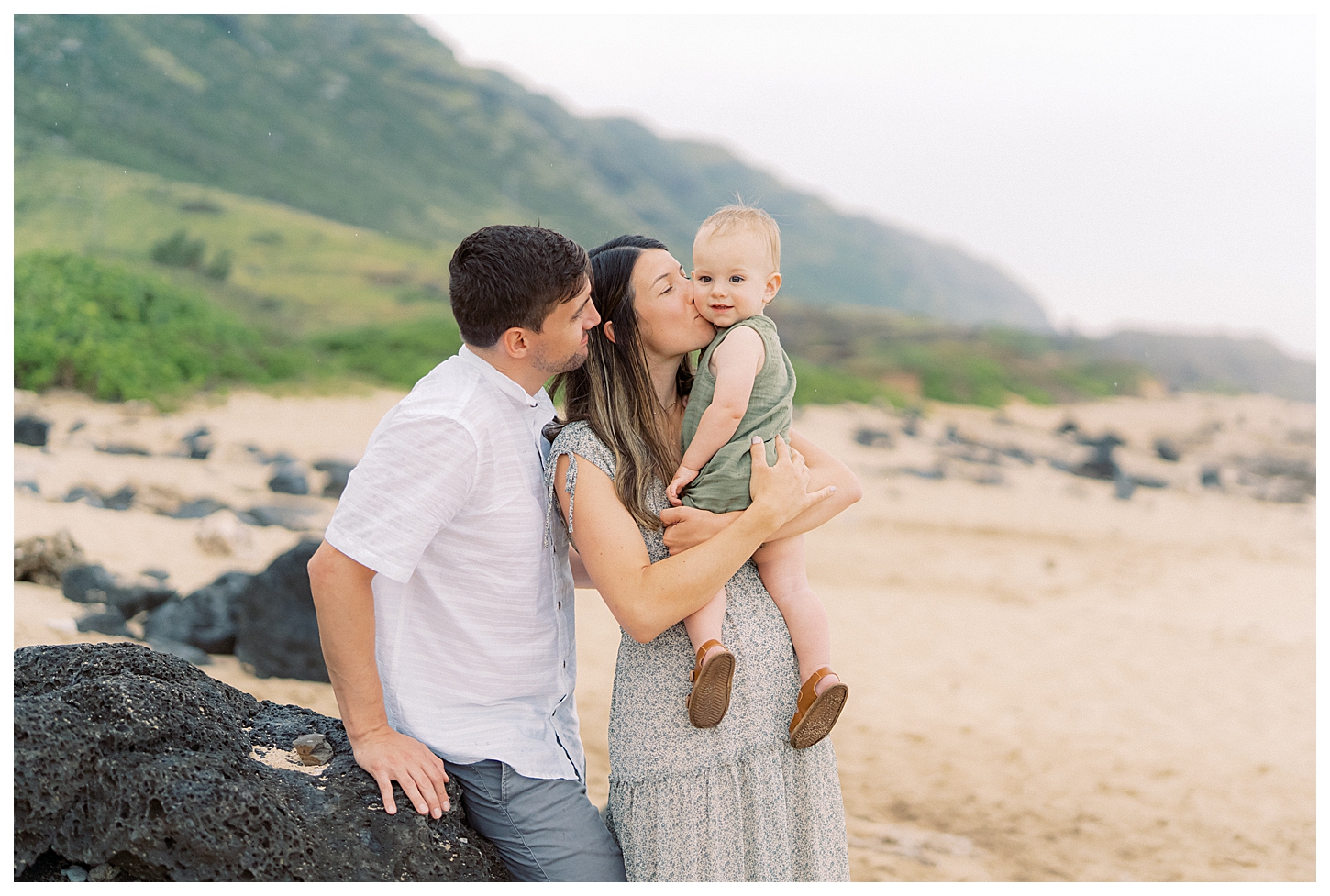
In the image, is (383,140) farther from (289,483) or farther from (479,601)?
(479,601)

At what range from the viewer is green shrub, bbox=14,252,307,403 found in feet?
49.2

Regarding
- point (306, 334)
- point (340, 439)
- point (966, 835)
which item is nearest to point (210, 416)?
point (340, 439)

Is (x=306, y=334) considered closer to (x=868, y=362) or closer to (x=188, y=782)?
(x=868, y=362)

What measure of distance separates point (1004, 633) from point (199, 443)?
31.6ft

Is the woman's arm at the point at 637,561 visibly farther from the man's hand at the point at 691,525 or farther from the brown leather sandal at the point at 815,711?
the brown leather sandal at the point at 815,711

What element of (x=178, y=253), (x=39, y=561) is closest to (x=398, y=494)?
(x=39, y=561)

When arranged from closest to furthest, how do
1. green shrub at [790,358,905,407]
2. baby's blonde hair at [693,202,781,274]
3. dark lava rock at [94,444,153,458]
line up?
baby's blonde hair at [693,202,781,274], dark lava rock at [94,444,153,458], green shrub at [790,358,905,407]

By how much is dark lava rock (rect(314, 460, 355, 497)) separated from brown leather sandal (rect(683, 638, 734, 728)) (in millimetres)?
9251

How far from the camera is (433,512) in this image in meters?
2.17

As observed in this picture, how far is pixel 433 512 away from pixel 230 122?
52.7 meters

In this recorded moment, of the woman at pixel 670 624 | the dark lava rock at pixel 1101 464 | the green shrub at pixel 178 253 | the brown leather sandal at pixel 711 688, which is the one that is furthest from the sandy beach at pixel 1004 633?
the green shrub at pixel 178 253

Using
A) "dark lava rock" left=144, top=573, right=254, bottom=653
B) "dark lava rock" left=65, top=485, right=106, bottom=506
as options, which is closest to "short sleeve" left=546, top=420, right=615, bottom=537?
"dark lava rock" left=144, top=573, right=254, bottom=653

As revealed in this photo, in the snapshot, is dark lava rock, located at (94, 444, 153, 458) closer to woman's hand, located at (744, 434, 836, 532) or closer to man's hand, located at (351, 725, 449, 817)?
A: man's hand, located at (351, 725, 449, 817)

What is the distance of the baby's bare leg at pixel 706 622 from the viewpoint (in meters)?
2.35
